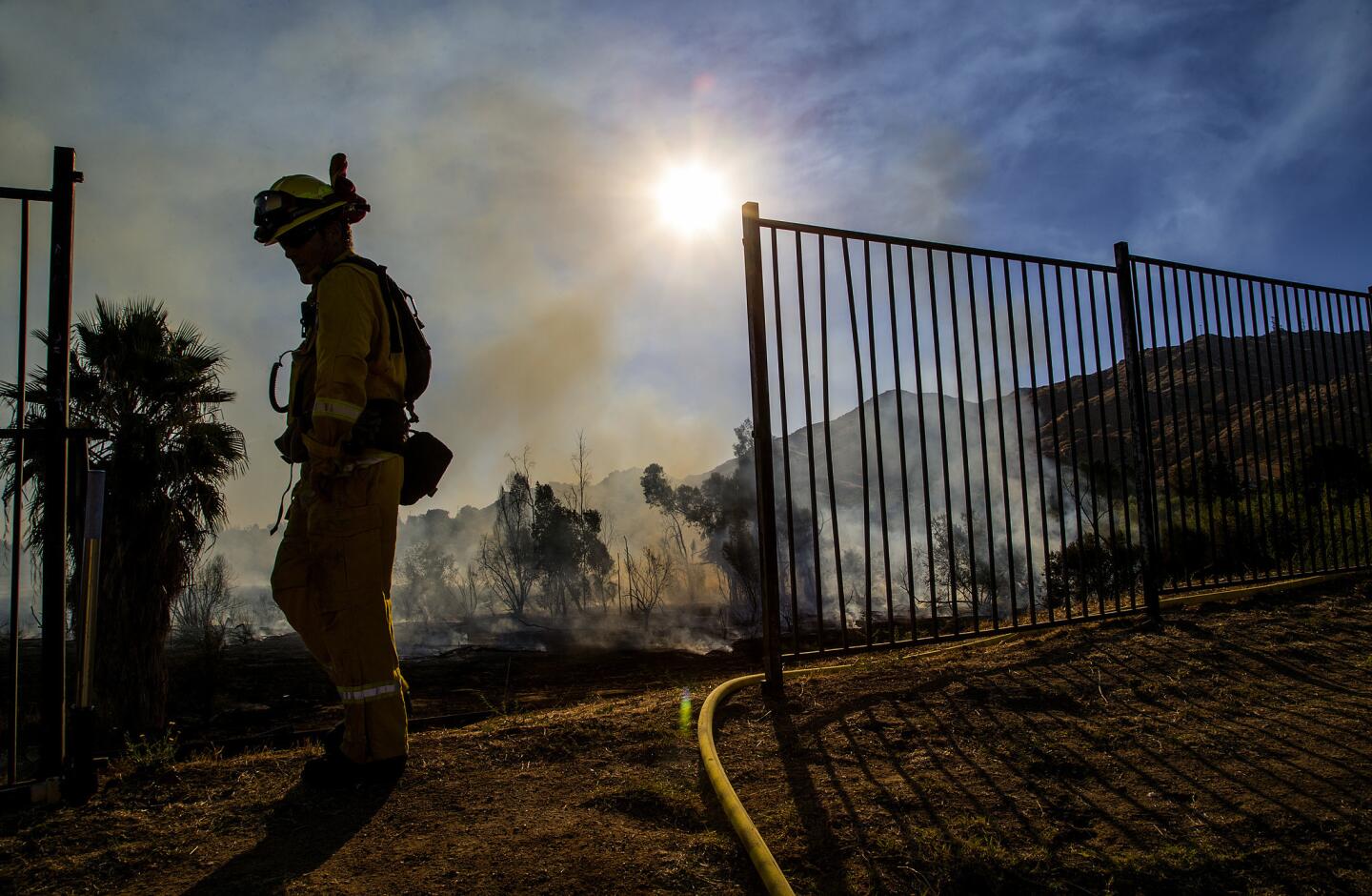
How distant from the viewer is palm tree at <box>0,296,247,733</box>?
11891 mm

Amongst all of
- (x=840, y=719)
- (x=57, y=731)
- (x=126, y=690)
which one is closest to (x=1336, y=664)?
(x=840, y=719)

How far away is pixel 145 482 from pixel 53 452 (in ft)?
37.0

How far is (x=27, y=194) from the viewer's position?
9.84 feet

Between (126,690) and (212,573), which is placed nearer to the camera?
(126,690)

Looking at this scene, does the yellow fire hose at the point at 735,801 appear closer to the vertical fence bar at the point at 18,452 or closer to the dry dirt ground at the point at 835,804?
the dry dirt ground at the point at 835,804

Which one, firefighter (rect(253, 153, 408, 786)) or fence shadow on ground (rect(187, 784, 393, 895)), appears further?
firefighter (rect(253, 153, 408, 786))

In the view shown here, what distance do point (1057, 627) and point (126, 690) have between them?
13.3 m

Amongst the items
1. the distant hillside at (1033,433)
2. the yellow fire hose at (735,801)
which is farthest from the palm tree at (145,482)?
the yellow fire hose at (735,801)

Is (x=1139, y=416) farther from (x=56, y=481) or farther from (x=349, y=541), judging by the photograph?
(x=56, y=481)

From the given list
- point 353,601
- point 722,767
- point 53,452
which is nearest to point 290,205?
point 53,452

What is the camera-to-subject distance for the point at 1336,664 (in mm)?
4055

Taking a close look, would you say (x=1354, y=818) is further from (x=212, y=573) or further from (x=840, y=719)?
(x=212, y=573)

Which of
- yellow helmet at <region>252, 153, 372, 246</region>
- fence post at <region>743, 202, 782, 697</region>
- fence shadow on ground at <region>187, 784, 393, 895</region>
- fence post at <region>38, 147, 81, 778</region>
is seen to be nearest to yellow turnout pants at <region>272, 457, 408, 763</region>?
fence shadow on ground at <region>187, 784, 393, 895</region>

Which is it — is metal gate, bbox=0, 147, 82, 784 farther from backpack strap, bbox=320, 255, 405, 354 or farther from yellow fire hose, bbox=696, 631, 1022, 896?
yellow fire hose, bbox=696, 631, 1022, 896
